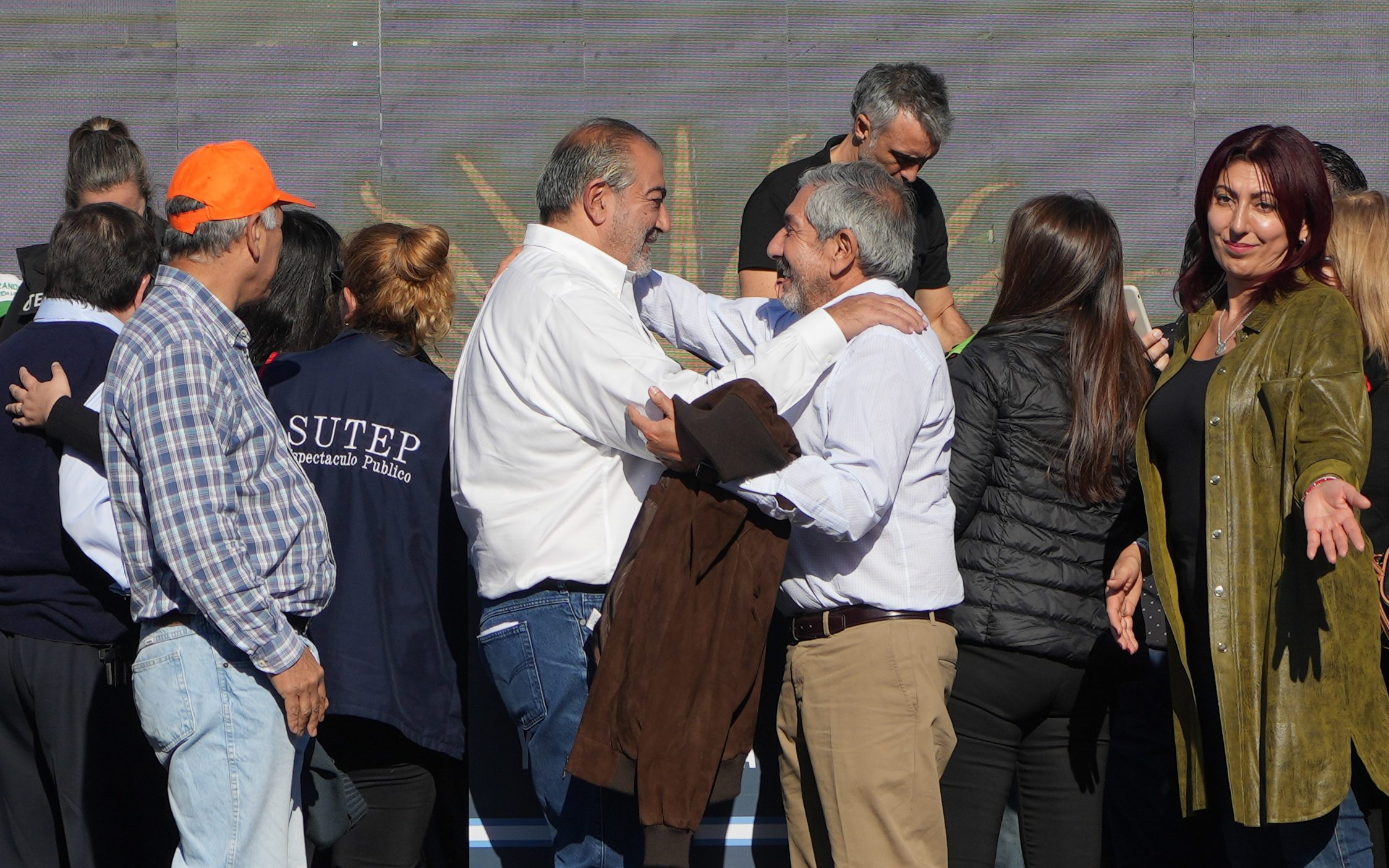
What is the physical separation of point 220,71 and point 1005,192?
4447 mm

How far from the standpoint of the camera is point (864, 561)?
2.47 meters

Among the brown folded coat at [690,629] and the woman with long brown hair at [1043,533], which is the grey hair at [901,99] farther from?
the brown folded coat at [690,629]

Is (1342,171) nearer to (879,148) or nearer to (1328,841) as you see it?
(879,148)

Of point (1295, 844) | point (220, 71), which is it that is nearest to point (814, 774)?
point (1295, 844)

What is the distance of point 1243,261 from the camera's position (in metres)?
2.47

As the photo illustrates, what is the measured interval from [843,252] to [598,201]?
491 millimetres

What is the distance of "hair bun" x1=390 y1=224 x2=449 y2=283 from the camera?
3021 millimetres

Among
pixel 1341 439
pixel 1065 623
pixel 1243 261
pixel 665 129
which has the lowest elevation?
pixel 1065 623

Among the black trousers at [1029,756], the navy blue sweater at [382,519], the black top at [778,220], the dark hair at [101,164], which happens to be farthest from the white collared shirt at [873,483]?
the dark hair at [101,164]

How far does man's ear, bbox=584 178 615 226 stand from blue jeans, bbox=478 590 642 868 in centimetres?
74

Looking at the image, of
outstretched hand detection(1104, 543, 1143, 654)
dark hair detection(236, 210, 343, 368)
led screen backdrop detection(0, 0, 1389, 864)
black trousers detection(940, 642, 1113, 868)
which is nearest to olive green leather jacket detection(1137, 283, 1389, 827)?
outstretched hand detection(1104, 543, 1143, 654)

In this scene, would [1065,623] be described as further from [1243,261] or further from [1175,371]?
[1243,261]

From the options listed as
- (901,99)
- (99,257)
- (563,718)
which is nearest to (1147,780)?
(563,718)

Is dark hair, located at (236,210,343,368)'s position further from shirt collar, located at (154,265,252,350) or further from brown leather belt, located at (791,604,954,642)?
brown leather belt, located at (791,604,954,642)
